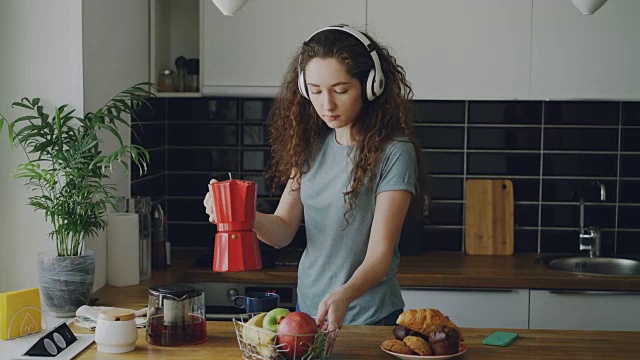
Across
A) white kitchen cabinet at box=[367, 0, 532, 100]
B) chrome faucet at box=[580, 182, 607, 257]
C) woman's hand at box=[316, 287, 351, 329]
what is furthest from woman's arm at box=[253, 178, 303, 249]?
chrome faucet at box=[580, 182, 607, 257]

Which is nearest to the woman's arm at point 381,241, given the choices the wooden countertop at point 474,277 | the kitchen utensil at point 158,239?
the wooden countertop at point 474,277

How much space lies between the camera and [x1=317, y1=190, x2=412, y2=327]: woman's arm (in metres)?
2.34

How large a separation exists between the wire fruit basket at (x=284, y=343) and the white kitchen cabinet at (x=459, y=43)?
1.79 metres

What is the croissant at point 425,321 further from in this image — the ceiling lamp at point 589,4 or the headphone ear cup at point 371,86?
the ceiling lamp at point 589,4

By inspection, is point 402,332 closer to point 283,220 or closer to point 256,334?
point 256,334

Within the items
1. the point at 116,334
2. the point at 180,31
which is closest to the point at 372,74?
the point at 116,334

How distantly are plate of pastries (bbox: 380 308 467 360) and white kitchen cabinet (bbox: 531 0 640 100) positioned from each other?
5.67ft

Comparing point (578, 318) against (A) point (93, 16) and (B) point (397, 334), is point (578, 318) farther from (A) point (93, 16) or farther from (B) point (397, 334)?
(A) point (93, 16)

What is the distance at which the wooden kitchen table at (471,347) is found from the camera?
223cm

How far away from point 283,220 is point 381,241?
40 cm

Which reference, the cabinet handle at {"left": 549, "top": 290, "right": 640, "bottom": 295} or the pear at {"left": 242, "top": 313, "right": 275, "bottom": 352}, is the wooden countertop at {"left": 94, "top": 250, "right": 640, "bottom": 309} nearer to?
the cabinet handle at {"left": 549, "top": 290, "right": 640, "bottom": 295}

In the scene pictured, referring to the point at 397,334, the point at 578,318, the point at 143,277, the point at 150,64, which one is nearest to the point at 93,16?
the point at 150,64

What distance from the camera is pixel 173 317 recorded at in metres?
2.30

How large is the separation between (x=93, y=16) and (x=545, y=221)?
206 cm
